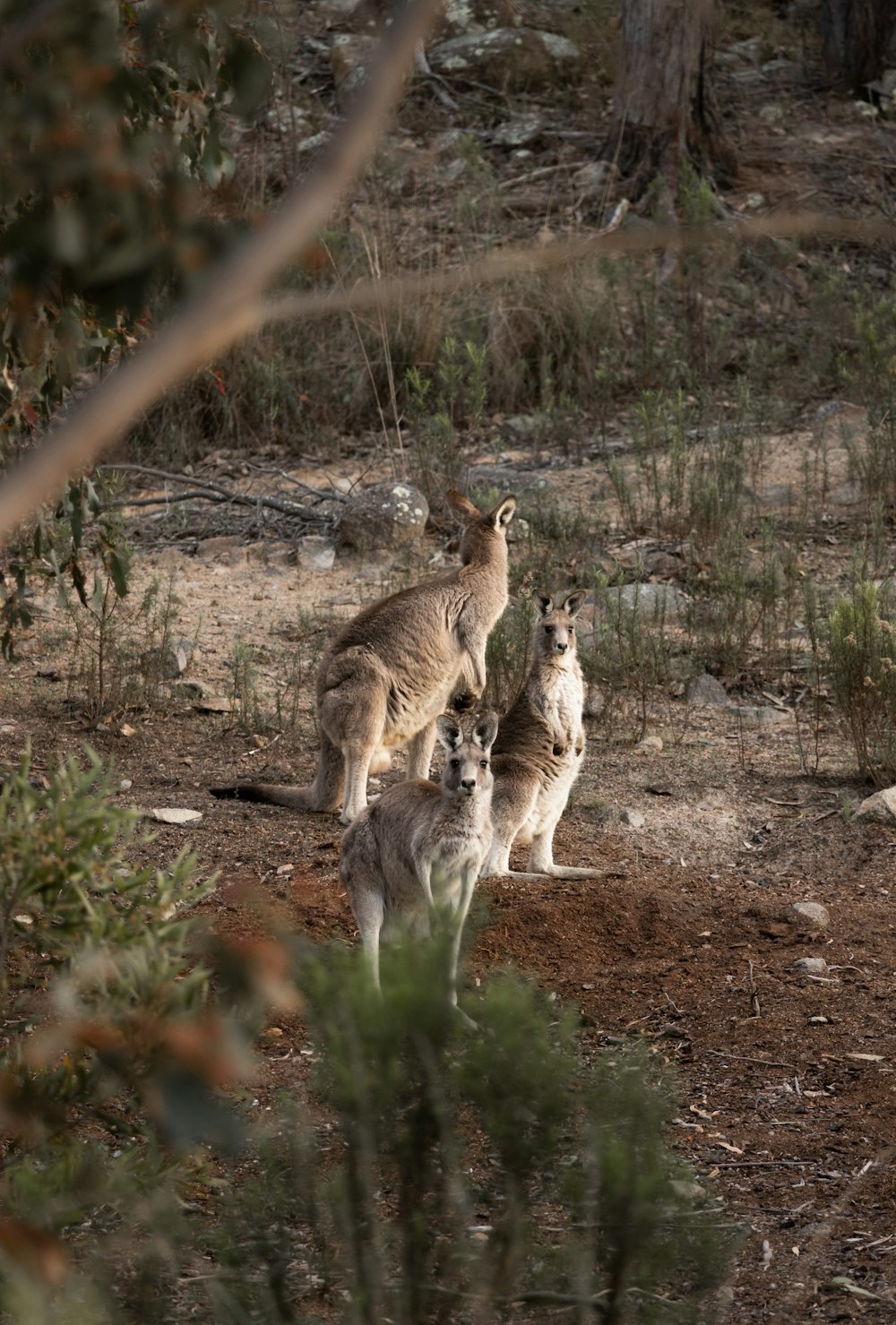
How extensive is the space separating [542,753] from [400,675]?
99cm

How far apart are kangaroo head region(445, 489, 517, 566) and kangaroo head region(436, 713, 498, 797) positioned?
90.5 inches

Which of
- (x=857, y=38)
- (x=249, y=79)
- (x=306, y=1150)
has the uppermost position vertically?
(x=857, y=38)

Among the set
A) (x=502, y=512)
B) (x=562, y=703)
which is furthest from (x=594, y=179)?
(x=562, y=703)

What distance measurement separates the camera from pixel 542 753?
6012 mm

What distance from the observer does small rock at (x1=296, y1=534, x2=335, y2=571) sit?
376 inches

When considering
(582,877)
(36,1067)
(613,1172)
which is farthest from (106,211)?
(582,877)

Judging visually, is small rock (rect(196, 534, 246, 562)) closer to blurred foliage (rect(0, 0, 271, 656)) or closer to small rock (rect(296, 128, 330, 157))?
blurred foliage (rect(0, 0, 271, 656))

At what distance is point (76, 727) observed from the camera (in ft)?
23.7

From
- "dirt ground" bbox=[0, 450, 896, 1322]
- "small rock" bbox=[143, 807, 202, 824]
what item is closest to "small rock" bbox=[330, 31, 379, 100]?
"dirt ground" bbox=[0, 450, 896, 1322]

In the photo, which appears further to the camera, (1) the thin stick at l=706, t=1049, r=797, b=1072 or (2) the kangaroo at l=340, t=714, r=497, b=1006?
(2) the kangaroo at l=340, t=714, r=497, b=1006

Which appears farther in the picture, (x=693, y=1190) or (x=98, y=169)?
(x=693, y=1190)

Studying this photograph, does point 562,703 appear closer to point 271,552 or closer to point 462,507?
point 462,507

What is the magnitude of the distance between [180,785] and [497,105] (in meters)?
11.4

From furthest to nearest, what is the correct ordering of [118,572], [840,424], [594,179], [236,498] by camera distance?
1. [594,179]
2. [840,424]
3. [236,498]
4. [118,572]
